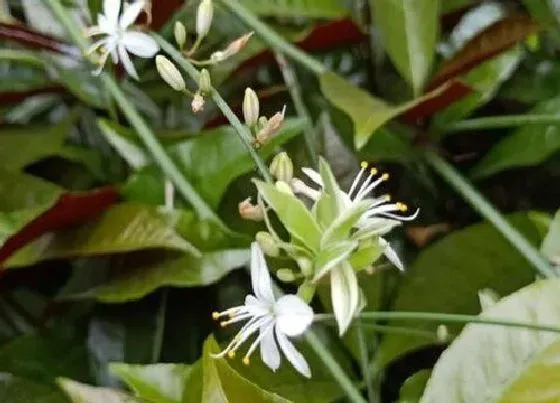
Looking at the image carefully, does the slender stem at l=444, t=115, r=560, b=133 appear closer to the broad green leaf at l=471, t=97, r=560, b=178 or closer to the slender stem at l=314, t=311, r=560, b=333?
the broad green leaf at l=471, t=97, r=560, b=178

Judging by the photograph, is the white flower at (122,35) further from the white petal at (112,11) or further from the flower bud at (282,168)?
the flower bud at (282,168)

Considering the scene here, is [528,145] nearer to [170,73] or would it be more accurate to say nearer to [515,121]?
[515,121]

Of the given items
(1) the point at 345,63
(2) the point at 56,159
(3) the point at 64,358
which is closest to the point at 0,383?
(3) the point at 64,358

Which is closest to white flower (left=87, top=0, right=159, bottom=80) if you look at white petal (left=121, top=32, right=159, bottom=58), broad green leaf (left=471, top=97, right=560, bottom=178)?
white petal (left=121, top=32, right=159, bottom=58)

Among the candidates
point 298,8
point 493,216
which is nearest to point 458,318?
point 493,216

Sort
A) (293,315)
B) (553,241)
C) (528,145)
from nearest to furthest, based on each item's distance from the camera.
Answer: (293,315)
(553,241)
(528,145)

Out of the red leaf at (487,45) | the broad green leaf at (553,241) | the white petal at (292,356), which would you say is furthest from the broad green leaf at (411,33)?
the white petal at (292,356)

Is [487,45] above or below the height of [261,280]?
above

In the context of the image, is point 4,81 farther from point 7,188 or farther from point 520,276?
point 520,276
